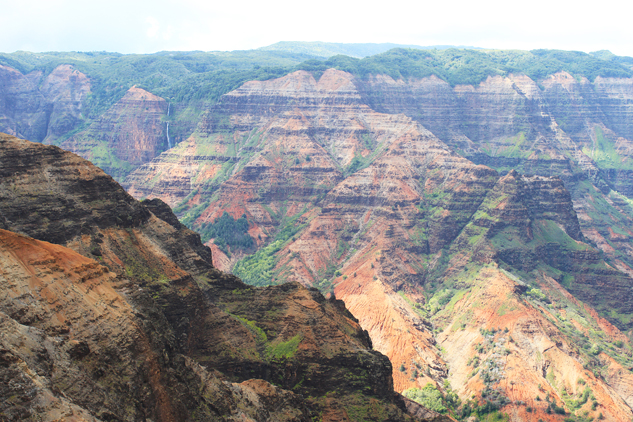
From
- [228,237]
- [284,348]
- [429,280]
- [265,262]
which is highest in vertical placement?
[284,348]

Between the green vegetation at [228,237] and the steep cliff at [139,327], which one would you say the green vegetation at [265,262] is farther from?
the steep cliff at [139,327]

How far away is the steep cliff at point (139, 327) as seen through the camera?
4697 cm

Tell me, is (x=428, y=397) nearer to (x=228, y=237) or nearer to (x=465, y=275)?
(x=465, y=275)

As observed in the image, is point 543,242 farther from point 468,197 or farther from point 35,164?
point 35,164

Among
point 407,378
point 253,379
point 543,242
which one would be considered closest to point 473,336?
point 407,378

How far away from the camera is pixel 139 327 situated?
5638 centimetres

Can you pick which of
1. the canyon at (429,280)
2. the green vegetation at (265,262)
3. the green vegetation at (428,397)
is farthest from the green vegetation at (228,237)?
the green vegetation at (428,397)

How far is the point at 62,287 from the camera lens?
53.7 m

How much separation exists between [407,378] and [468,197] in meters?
67.9

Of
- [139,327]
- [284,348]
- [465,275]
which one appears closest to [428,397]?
[284,348]

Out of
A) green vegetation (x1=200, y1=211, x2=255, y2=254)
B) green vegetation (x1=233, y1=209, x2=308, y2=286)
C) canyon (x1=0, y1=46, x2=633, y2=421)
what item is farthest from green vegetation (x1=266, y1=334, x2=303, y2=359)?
green vegetation (x1=200, y1=211, x2=255, y2=254)

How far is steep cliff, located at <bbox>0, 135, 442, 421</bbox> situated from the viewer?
47.0 m

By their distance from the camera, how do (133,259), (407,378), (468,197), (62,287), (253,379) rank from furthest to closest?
(468,197) → (407,378) → (133,259) → (253,379) → (62,287)

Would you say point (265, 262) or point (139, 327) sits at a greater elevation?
point (139, 327)
